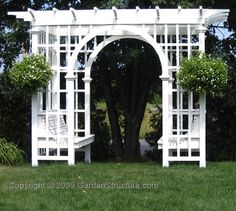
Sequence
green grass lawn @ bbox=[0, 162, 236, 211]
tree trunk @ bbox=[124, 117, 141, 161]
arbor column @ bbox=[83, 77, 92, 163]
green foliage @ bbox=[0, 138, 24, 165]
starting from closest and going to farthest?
green grass lawn @ bbox=[0, 162, 236, 211] → green foliage @ bbox=[0, 138, 24, 165] → arbor column @ bbox=[83, 77, 92, 163] → tree trunk @ bbox=[124, 117, 141, 161]

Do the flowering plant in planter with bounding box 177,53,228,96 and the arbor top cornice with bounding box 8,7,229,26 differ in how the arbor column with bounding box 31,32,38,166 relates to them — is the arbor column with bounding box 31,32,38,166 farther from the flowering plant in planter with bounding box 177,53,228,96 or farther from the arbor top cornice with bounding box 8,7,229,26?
the flowering plant in planter with bounding box 177,53,228,96

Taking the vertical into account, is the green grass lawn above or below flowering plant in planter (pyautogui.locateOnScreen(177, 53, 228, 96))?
below

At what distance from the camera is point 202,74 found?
9859mm

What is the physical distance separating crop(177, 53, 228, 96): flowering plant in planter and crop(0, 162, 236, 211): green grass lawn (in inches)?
53.7

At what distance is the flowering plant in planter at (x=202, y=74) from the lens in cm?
988

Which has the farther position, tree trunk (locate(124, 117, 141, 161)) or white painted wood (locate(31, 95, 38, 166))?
tree trunk (locate(124, 117, 141, 161))

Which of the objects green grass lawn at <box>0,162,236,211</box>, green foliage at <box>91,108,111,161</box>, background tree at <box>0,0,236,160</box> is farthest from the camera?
green foliage at <box>91,108,111,161</box>

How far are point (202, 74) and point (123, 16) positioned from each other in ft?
5.98

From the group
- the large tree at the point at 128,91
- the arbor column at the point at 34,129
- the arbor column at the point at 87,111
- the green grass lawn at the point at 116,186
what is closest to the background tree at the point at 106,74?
the large tree at the point at 128,91

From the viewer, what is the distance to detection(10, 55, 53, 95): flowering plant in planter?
10.3 m

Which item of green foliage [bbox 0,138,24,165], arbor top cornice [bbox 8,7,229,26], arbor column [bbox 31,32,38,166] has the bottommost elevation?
green foliage [bbox 0,138,24,165]

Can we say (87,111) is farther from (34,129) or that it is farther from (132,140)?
(132,140)

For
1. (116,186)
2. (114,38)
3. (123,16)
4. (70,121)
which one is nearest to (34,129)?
(70,121)

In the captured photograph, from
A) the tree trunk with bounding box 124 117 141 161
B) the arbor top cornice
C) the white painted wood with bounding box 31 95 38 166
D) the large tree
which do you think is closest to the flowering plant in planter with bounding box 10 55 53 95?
the white painted wood with bounding box 31 95 38 166
